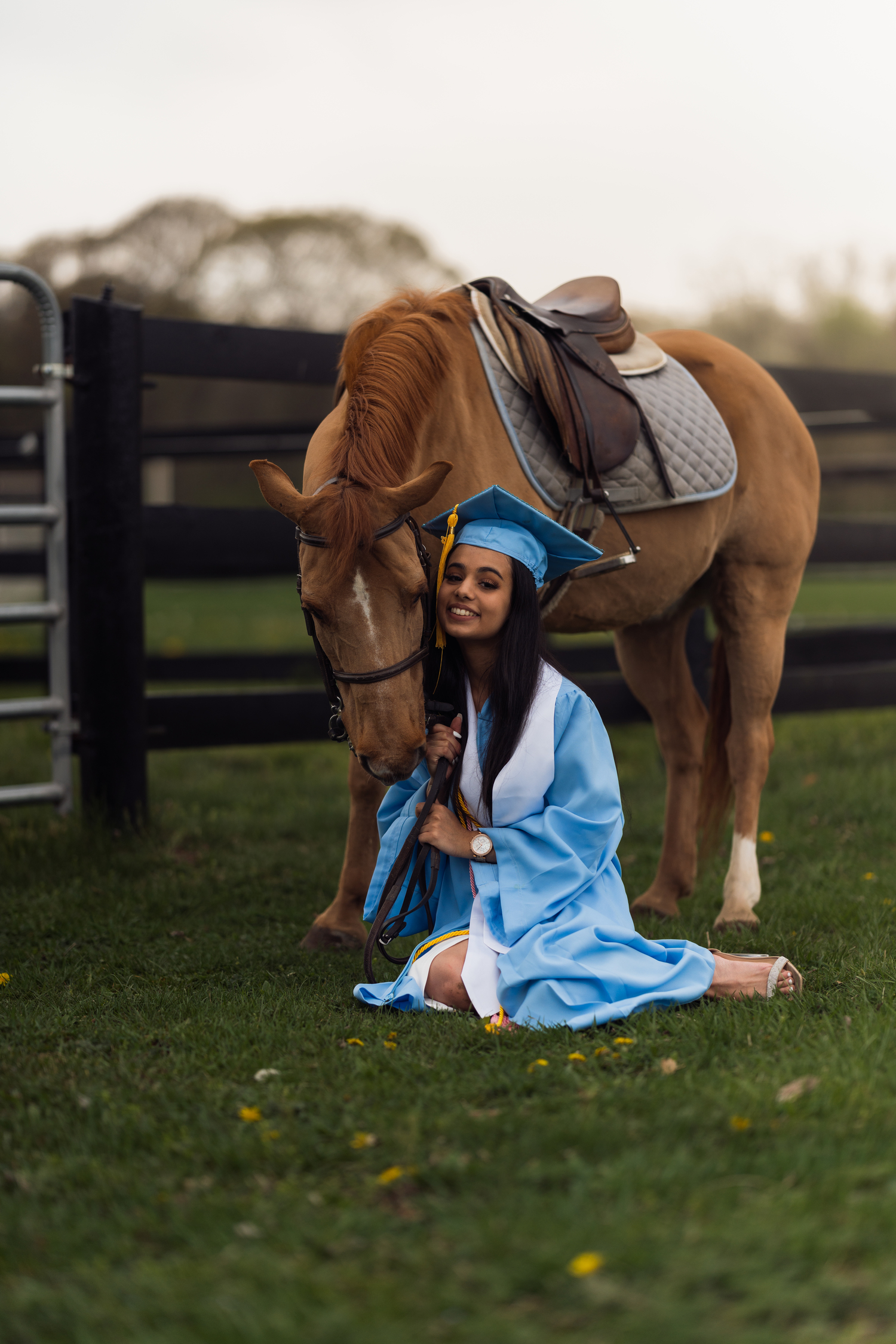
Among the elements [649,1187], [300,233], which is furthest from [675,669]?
[300,233]

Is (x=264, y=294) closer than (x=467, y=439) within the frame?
No

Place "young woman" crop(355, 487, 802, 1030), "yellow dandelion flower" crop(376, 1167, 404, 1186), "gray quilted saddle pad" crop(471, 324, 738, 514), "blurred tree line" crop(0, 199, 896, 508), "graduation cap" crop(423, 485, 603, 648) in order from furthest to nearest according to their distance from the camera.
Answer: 1. "blurred tree line" crop(0, 199, 896, 508)
2. "gray quilted saddle pad" crop(471, 324, 738, 514)
3. "graduation cap" crop(423, 485, 603, 648)
4. "young woman" crop(355, 487, 802, 1030)
5. "yellow dandelion flower" crop(376, 1167, 404, 1186)

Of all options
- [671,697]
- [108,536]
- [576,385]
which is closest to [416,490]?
[576,385]

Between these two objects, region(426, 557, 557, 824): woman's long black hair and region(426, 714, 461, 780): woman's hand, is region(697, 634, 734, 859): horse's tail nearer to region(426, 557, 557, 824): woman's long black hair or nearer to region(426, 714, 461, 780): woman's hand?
region(426, 557, 557, 824): woman's long black hair

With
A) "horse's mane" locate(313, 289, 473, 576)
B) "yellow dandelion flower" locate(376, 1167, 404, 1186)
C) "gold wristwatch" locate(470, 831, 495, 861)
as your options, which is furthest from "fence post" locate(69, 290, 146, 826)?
"yellow dandelion flower" locate(376, 1167, 404, 1186)

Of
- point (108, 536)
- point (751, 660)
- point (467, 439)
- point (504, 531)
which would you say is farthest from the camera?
point (108, 536)

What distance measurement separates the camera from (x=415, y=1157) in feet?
6.12

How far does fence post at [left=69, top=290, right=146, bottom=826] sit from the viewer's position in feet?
14.6

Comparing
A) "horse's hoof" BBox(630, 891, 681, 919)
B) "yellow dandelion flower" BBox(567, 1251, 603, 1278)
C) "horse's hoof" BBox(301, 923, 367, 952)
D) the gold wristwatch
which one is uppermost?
the gold wristwatch

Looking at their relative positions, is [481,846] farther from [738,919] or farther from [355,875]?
[738,919]

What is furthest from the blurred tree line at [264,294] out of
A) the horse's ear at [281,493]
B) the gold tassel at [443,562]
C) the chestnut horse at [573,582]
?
the gold tassel at [443,562]

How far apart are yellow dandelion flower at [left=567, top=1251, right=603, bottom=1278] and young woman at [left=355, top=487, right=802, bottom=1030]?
3.65 ft

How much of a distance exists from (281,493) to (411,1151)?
1482mm

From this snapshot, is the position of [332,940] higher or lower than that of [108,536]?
lower
